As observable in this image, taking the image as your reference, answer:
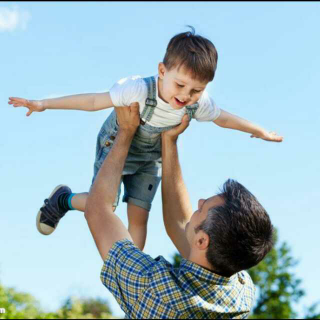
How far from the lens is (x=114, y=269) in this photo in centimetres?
300

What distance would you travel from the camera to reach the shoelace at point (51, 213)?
173 inches

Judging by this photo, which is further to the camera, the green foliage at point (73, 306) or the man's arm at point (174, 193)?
the green foliage at point (73, 306)

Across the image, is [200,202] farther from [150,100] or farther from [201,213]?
[150,100]

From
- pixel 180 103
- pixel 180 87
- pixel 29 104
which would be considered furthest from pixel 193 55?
pixel 29 104

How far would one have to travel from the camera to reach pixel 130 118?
12.1ft

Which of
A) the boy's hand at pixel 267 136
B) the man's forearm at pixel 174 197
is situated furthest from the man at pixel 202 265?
the boy's hand at pixel 267 136

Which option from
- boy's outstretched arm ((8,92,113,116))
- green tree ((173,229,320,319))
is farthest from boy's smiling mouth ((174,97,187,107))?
green tree ((173,229,320,319))

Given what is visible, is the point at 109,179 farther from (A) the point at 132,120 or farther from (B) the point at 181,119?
(B) the point at 181,119

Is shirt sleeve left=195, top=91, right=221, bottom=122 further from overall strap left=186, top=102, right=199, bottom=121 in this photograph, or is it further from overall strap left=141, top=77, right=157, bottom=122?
overall strap left=141, top=77, right=157, bottom=122

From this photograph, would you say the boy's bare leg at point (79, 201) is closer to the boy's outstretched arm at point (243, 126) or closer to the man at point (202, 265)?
the man at point (202, 265)

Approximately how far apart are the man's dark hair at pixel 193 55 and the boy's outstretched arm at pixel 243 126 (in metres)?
0.45

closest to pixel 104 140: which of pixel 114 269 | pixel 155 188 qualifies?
pixel 155 188

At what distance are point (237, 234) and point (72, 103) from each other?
1.52 meters

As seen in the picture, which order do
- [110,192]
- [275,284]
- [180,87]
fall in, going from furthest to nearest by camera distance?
[275,284], [180,87], [110,192]
